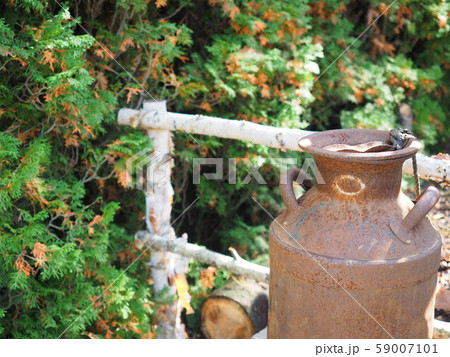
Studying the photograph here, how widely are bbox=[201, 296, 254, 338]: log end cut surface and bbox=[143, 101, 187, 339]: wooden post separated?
0.27 metres

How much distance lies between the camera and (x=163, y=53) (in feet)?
15.2

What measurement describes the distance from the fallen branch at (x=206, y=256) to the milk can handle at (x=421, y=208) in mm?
1522

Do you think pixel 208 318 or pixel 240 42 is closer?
pixel 208 318

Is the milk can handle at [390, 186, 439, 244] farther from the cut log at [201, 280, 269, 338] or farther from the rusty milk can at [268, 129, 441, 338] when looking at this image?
the cut log at [201, 280, 269, 338]

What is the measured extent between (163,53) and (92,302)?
2213 millimetres

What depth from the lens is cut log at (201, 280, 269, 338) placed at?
4703 mm

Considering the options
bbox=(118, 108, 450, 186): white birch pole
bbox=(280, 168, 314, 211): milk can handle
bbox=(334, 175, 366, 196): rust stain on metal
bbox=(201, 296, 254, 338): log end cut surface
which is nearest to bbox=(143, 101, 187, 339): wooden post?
bbox=(118, 108, 450, 186): white birch pole

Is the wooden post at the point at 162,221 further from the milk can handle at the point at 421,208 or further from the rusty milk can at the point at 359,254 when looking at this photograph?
the milk can handle at the point at 421,208

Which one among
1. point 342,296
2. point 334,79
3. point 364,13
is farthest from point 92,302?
point 364,13

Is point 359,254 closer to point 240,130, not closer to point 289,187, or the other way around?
point 289,187

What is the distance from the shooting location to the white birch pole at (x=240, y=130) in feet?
10.7

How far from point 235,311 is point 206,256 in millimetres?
707

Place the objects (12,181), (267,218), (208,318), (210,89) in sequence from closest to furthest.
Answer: (12,181)
(208,318)
(210,89)
(267,218)

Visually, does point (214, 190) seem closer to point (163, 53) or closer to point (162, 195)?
point (162, 195)
